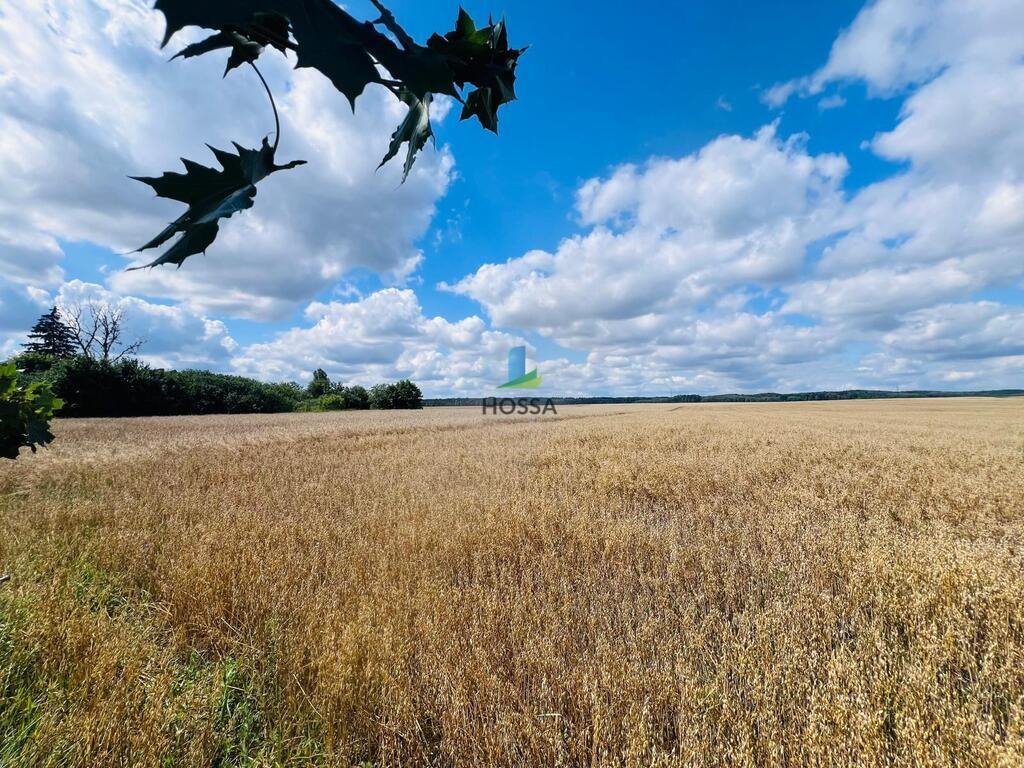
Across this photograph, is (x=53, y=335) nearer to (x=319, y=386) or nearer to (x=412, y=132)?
(x=319, y=386)

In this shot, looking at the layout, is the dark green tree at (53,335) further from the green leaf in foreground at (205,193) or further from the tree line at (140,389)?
the green leaf in foreground at (205,193)

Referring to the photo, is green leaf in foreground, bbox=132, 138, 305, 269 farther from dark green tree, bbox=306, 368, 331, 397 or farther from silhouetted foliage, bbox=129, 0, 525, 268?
dark green tree, bbox=306, 368, 331, 397

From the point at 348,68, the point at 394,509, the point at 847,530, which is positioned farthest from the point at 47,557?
the point at 847,530

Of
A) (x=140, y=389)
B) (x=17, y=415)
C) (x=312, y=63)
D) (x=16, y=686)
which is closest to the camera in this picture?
(x=312, y=63)


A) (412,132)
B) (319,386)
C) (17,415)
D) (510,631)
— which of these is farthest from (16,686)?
(319,386)

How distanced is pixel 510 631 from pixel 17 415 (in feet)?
15.7

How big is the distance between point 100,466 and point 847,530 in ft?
44.0

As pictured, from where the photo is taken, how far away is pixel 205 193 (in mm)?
802

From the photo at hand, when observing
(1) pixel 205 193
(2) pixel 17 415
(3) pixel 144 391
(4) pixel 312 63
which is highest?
(3) pixel 144 391

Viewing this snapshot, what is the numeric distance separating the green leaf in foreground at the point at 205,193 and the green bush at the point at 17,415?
15.4ft

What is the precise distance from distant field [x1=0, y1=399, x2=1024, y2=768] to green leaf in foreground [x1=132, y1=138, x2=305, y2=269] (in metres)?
2.50

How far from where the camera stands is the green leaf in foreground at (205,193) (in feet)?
2.46

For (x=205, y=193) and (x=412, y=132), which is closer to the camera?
(x=205, y=193)

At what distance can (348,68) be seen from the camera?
2.39ft
